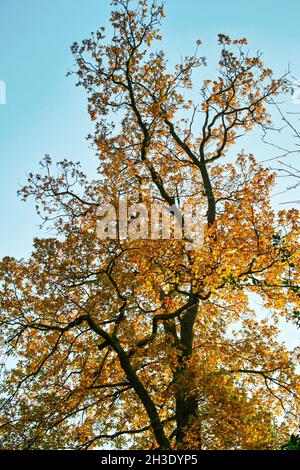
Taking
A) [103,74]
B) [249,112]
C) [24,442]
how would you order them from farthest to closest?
[249,112] < [103,74] < [24,442]

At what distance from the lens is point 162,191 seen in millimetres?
16812

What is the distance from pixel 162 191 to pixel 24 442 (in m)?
9.28

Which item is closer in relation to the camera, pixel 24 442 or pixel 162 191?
pixel 24 442

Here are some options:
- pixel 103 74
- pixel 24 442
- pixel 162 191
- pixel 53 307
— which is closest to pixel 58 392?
pixel 24 442

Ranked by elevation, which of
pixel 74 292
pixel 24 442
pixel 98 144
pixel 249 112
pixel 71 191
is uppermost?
pixel 249 112

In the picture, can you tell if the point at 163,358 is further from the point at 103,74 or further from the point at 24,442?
the point at 103,74

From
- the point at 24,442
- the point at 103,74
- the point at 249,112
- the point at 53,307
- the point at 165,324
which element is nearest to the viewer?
the point at 24,442

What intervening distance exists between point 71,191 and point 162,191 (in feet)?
11.1

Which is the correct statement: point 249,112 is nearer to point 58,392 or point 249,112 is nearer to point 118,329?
point 118,329

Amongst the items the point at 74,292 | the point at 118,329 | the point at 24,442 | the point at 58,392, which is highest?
the point at 74,292

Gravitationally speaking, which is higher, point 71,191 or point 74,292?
point 71,191

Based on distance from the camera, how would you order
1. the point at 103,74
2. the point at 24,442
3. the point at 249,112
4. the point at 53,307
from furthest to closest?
the point at 249,112 → the point at 103,74 → the point at 53,307 → the point at 24,442

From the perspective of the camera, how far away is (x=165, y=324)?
50.4 ft

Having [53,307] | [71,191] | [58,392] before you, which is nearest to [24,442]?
[58,392]
